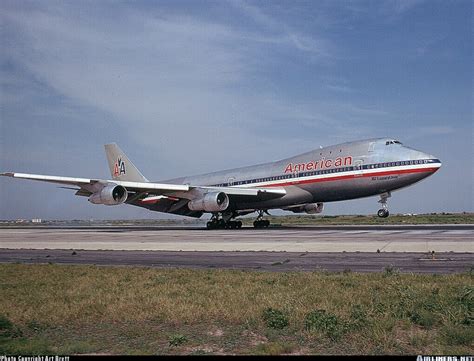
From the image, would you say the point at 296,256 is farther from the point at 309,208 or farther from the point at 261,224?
the point at 261,224

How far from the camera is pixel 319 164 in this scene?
4003cm

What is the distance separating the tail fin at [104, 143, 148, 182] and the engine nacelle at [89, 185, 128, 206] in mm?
16943

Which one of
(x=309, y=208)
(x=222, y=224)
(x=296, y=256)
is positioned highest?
(x=309, y=208)

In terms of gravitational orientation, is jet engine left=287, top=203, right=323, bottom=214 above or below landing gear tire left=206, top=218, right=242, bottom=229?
above

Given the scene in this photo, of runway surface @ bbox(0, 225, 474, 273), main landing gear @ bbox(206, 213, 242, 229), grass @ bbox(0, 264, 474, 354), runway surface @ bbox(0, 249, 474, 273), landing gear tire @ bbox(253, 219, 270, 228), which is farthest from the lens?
landing gear tire @ bbox(253, 219, 270, 228)

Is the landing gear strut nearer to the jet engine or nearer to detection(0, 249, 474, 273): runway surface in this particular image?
the jet engine

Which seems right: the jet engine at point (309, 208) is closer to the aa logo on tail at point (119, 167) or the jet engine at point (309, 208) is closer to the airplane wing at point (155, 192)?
the airplane wing at point (155, 192)

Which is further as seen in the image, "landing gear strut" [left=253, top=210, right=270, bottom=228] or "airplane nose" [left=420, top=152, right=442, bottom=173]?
"landing gear strut" [left=253, top=210, right=270, bottom=228]

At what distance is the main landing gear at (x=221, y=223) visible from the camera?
1844 inches

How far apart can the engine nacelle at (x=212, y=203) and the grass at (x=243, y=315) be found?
1099 inches

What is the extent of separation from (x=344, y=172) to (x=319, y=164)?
2.56 meters

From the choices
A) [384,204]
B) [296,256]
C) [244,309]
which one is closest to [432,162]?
[384,204]

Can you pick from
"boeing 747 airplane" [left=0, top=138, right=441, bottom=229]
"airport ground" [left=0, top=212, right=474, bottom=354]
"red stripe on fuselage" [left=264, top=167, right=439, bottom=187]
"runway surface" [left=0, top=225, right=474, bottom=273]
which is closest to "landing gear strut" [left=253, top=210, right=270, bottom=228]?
"boeing 747 airplane" [left=0, top=138, right=441, bottom=229]

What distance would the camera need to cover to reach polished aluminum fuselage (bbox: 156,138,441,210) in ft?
119
